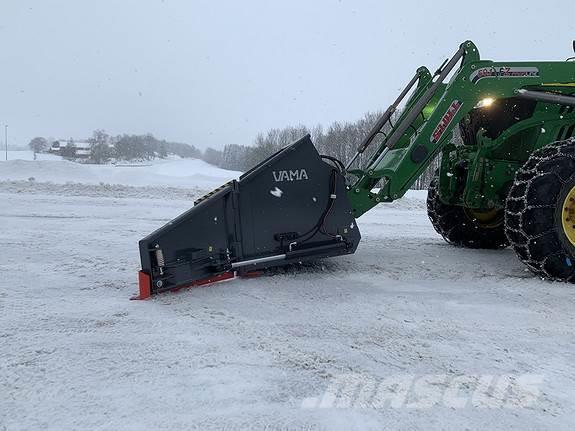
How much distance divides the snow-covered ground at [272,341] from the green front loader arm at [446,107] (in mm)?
814

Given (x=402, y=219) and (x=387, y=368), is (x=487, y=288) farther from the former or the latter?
(x=402, y=219)

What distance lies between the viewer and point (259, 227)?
381 cm

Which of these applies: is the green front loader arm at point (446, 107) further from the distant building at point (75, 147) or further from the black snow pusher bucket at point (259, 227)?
the distant building at point (75, 147)

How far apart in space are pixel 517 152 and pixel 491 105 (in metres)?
0.60

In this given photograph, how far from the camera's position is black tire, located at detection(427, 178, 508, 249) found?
5.64m

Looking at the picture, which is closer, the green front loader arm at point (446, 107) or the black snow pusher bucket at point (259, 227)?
the black snow pusher bucket at point (259, 227)

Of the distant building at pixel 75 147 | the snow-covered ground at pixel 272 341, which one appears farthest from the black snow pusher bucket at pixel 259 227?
the distant building at pixel 75 147

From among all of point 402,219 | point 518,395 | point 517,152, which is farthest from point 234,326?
point 402,219

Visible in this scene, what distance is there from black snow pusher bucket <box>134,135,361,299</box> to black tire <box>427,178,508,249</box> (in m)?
2.07

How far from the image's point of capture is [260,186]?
12.6 feet

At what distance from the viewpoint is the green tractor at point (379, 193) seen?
358cm

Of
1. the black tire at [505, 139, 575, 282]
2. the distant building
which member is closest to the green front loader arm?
the black tire at [505, 139, 575, 282]

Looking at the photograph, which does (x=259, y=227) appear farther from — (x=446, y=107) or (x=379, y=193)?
(x=446, y=107)

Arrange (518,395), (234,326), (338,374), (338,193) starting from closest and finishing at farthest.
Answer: (518,395) < (338,374) < (234,326) < (338,193)
